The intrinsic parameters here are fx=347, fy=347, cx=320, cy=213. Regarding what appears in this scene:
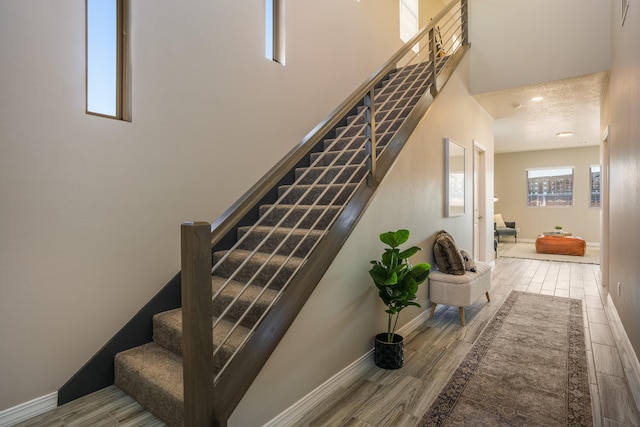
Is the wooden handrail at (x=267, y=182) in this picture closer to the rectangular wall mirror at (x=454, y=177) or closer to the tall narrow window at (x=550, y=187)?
the rectangular wall mirror at (x=454, y=177)

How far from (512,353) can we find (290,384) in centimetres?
194

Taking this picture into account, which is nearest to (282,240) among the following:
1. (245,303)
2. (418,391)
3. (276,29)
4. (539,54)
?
(245,303)

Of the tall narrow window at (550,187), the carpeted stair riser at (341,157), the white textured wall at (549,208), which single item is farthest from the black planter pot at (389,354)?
the tall narrow window at (550,187)

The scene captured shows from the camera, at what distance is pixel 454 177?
4.32 meters

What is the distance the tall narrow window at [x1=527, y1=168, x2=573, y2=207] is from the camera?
32.5ft

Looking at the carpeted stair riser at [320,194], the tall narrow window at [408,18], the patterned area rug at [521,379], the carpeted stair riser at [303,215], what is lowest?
the patterned area rug at [521,379]

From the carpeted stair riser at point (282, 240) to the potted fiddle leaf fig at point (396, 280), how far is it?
0.46m

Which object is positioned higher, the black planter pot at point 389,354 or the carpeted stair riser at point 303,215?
the carpeted stair riser at point 303,215

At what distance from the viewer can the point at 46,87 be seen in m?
1.97

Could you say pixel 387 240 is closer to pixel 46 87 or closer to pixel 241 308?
pixel 241 308

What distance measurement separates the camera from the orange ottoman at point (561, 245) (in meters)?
7.67

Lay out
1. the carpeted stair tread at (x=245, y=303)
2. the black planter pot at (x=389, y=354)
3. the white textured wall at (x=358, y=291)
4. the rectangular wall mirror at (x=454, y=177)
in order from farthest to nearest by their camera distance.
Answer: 1. the rectangular wall mirror at (x=454, y=177)
2. the black planter pot at (x=389, y=354)
3. the carpeted stair tread at (x=245, y=303)
4. the white textured wall at (x=358, y=291)

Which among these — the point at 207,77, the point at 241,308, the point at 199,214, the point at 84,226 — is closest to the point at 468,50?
the point at 207,77

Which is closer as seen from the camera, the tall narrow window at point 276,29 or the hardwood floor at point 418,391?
the hardwood floor at point 418,391
